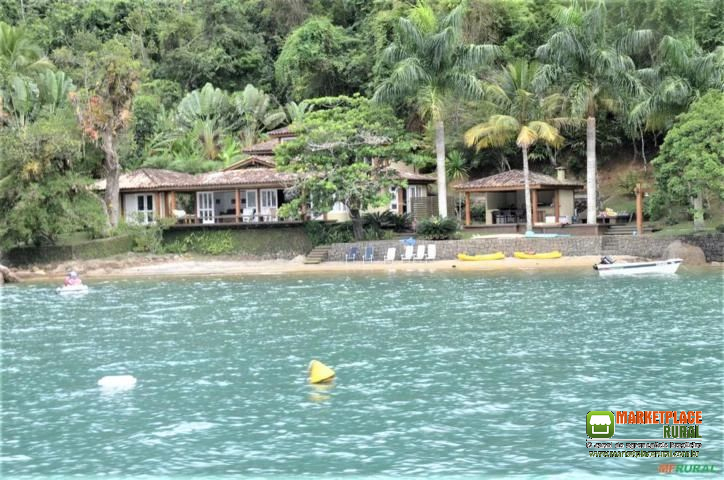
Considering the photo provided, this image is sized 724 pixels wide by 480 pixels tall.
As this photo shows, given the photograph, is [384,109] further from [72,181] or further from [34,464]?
[34,464]

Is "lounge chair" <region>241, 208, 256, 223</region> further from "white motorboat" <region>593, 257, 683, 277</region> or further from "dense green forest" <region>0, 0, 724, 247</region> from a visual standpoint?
"white motorboat" <region>593, 257, 683, 277</region>

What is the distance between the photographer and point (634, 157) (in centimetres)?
5769

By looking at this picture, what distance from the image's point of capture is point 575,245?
42.4 metres

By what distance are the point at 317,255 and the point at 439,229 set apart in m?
6.34

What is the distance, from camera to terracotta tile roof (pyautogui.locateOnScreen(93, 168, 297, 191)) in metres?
50.0

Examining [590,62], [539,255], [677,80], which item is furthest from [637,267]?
[590,62]

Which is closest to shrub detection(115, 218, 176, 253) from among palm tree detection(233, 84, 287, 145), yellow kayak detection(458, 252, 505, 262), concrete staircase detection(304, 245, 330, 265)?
concrete staircase detection(304, 245, 330, 265)

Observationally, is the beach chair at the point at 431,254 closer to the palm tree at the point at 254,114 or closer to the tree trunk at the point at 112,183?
the tree trunk at the point at 112,183

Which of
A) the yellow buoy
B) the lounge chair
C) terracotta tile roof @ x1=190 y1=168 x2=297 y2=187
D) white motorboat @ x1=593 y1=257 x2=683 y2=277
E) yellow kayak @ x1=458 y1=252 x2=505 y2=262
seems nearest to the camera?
the yellow buoy

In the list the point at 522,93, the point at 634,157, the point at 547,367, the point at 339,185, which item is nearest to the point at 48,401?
the point at 547,367

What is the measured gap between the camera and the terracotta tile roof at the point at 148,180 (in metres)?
51.8

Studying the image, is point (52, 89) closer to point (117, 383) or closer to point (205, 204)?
point (205, 204)

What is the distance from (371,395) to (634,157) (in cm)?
4567

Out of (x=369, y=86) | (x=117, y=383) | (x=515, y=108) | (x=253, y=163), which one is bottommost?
(x=117, y=383)
